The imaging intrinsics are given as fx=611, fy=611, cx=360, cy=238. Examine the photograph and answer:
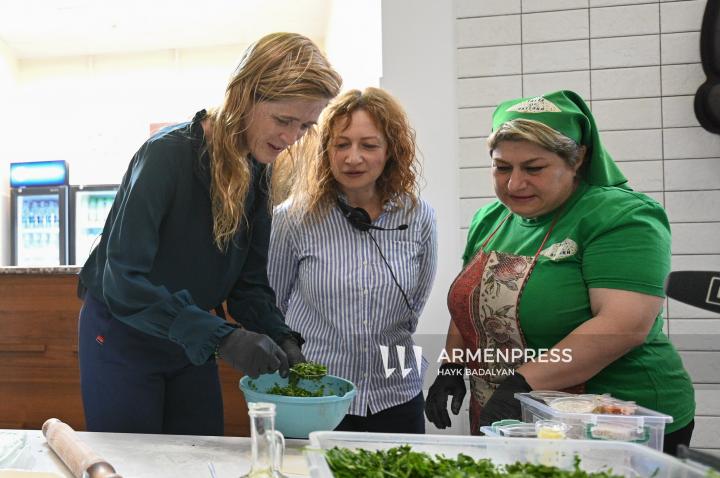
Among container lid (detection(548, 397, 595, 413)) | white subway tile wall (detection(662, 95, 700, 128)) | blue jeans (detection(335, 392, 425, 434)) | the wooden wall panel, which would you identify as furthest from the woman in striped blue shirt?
the wooden wall panel

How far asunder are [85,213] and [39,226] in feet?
1.52

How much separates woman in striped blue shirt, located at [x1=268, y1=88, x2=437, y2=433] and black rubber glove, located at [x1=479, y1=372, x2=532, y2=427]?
1.20 feet

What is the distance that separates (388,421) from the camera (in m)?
1.60

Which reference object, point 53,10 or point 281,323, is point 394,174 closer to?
point 281,323

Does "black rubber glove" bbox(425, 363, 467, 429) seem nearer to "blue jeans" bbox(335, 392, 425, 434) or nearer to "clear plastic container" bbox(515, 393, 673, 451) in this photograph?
"blue jeans" bbox(335, 392, 425, 434)

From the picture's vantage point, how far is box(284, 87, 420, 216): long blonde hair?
1.66m

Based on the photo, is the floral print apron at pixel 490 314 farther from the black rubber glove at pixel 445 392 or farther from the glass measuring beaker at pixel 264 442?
the glass measuring beaker at pixel 264 442

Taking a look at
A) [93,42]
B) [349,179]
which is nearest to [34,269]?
[349,179]

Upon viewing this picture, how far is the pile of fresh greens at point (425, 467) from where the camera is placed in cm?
70

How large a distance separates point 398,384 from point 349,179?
22.2 inches

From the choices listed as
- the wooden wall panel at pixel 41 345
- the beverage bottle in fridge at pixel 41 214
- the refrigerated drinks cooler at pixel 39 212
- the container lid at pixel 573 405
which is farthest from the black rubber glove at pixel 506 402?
the beverage bottle in fridge at pixel 41 214

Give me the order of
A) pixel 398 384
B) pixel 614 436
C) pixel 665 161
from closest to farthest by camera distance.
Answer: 1. pixel 614 436
2. pixel 398 384
3. pixel 665 161

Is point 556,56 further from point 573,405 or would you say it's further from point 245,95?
point 573,405

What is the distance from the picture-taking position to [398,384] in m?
1.62
